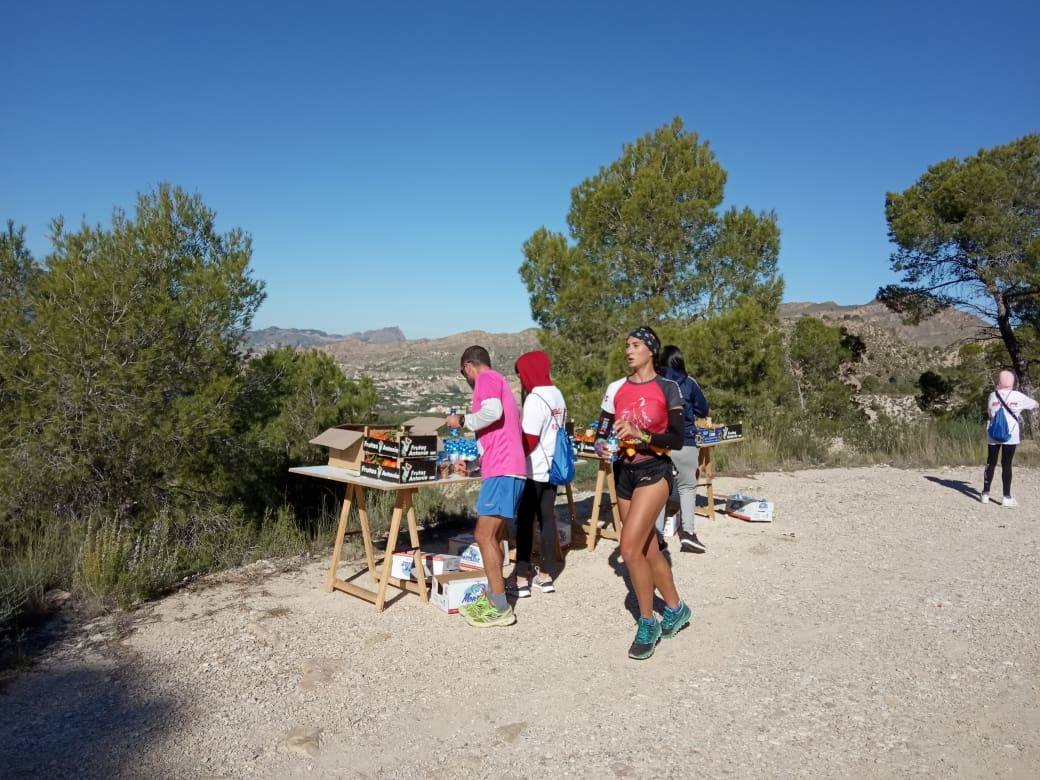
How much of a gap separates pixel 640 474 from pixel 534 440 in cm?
145

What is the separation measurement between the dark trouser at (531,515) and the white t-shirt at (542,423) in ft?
0.54

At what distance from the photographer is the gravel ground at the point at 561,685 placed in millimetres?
3471

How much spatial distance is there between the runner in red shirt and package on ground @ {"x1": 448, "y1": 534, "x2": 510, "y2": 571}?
1483mm

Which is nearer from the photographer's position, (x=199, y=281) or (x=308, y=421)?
(x=199, y=281)

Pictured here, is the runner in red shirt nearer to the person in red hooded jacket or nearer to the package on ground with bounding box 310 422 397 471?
the person in red hooded jacket

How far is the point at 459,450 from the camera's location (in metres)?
5.81

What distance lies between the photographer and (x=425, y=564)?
6145 millimetres

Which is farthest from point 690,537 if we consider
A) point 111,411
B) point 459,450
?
point 111,411

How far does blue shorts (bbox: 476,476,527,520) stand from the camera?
5.11 metres

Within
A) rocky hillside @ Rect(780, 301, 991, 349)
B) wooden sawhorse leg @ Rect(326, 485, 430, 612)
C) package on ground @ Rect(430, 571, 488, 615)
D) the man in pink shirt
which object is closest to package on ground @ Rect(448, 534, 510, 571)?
package on ground @ Rect(430, 571, 488, 615)

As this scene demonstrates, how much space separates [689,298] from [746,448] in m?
3.89

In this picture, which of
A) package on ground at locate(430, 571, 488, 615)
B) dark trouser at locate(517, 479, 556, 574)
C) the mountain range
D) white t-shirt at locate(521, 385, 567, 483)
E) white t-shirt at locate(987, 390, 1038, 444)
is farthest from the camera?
the mountain range

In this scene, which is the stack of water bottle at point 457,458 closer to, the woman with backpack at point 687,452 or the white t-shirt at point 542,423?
the white t-shirt at point 542,423

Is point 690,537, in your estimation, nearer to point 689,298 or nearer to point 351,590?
point 351,590
